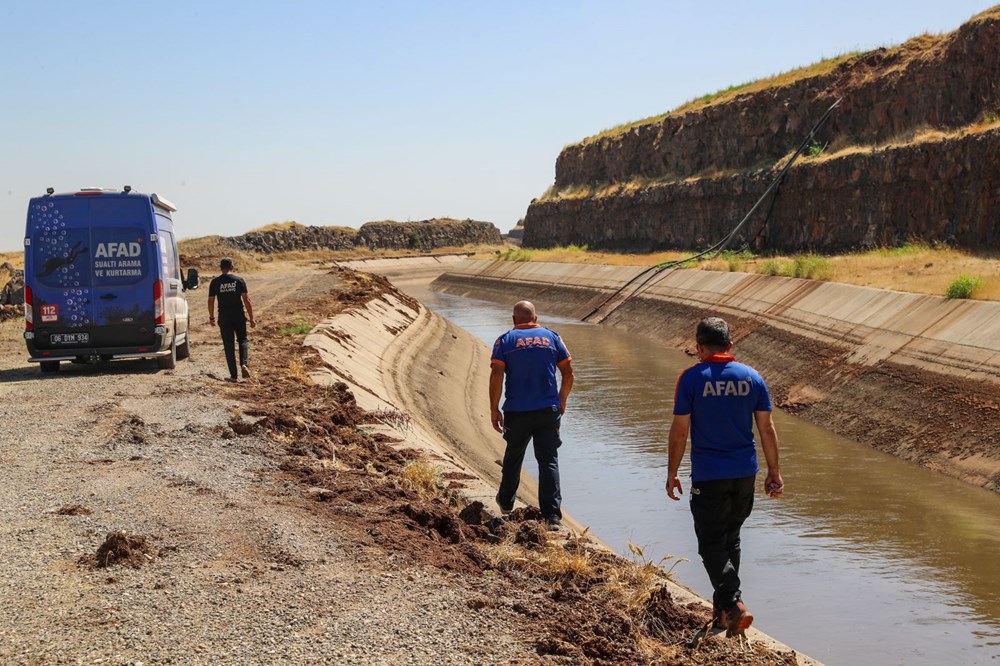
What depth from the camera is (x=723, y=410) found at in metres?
Result: 7.66

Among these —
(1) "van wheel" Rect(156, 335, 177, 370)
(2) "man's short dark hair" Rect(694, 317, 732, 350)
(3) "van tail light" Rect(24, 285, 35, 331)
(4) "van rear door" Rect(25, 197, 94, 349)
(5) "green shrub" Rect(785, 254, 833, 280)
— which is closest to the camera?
(2) "man's short dark hair" Rect(694, 317, 732, 350)

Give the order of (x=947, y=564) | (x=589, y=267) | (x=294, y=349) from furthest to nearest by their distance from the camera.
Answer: (x=589, y=267)
(x=294, y=349)
(x=947, y=564)

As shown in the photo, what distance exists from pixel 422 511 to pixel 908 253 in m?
28.5

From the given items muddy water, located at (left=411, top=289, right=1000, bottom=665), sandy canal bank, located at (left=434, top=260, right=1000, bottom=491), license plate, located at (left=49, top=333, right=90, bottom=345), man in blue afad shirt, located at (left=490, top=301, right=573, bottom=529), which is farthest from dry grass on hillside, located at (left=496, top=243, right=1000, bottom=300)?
license plate, located at (left=49, top=333, right=90, bottom=345)

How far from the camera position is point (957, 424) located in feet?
60.6

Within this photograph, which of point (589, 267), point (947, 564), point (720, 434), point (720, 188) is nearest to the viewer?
point (720, 434)

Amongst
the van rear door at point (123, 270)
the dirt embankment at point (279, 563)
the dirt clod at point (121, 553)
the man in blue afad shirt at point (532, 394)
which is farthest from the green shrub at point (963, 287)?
the dirt clod at point (121, 553)

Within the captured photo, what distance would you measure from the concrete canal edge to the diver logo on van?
3778 mm

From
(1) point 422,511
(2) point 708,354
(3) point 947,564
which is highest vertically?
(2) point 708,354

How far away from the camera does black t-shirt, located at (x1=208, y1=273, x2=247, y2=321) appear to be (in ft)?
57.9

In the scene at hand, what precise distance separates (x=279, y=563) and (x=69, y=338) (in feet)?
39.5

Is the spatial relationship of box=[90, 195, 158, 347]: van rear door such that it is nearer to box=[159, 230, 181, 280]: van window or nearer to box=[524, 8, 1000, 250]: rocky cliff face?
box=[159, 230, 181, 280]: van window

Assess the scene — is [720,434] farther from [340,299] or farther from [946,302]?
[340,299]

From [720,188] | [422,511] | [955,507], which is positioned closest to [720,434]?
[422,511]
